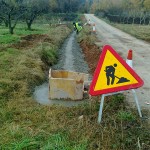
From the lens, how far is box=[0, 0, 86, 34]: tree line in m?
30.6

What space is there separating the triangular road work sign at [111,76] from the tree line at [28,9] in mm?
20463

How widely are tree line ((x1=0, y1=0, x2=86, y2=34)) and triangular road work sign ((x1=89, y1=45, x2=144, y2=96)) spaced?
20.5m

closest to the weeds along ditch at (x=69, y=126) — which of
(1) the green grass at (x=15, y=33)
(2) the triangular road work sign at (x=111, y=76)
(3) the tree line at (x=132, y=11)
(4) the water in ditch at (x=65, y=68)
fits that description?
(2) the triangular road work sign at (x=111, y=76)

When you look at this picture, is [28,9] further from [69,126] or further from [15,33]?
[69,126]

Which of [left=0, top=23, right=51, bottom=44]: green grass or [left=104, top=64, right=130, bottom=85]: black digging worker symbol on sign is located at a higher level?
[left=104, top=64, right=130, bottom=85]: black digging worker symbol on sign

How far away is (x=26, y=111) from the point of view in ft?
22.8

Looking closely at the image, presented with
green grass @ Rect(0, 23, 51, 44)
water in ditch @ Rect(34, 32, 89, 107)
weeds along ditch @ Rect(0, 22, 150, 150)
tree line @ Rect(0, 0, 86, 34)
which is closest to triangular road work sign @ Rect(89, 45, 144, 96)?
weeds along ditch @ Rect(0, 22, 150, 150)

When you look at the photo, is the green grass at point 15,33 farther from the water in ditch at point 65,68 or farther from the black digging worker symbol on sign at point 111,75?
the black digging worker symbol on sign at point 111,75

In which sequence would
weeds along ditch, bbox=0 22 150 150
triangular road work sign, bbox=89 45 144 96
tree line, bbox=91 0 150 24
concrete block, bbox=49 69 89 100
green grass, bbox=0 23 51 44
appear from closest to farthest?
weeds along ditch, bbox=0 22 150 150 < triangular road work sign, bbox=89 45 144 96 < concrete block, bbox=49 69 89 100 < green grass, bbox=0 23 51 44 < tree line, bbox=91 0 150 24

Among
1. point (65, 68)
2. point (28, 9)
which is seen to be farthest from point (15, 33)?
point (28, 9)

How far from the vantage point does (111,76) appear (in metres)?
5.55

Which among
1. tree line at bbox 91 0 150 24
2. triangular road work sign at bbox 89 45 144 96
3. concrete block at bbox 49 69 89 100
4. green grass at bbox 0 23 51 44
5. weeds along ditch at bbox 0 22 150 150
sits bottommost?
tree line at bbox 91 0 150 24

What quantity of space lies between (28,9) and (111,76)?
3409cm

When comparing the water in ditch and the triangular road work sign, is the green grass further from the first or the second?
the triangular road work sign
